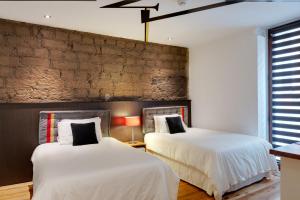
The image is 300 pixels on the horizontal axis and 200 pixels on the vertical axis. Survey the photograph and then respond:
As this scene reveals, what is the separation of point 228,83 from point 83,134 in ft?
9.65

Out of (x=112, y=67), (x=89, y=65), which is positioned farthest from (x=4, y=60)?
(x=112, y=67)

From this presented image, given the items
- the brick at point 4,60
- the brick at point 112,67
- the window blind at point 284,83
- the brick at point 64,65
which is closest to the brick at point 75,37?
the brick at point 64,65

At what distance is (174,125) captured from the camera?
4312 millimetres

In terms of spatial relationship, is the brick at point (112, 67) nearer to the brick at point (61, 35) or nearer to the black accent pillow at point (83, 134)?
the brick at point (61, 35)

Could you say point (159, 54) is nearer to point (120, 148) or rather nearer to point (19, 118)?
point (120, 148)

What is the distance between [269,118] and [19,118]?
13.8 ft

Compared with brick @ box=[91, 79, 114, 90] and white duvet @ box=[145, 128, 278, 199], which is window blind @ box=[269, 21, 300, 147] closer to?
white duvet @ box=[145, 128, 278, 199]

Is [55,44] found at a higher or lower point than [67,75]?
higher

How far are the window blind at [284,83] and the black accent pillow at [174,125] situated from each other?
5.36 ft

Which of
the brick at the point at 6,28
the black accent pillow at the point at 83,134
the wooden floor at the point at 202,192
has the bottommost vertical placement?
the wooden floor at the point at 202,192

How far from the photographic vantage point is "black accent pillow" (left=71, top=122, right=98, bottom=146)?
10.7 feet

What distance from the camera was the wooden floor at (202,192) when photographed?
2926 millimetres

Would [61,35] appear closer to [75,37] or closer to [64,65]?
[75,37]

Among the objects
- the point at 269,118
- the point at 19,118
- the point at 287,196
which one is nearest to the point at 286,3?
the point at 269,118
